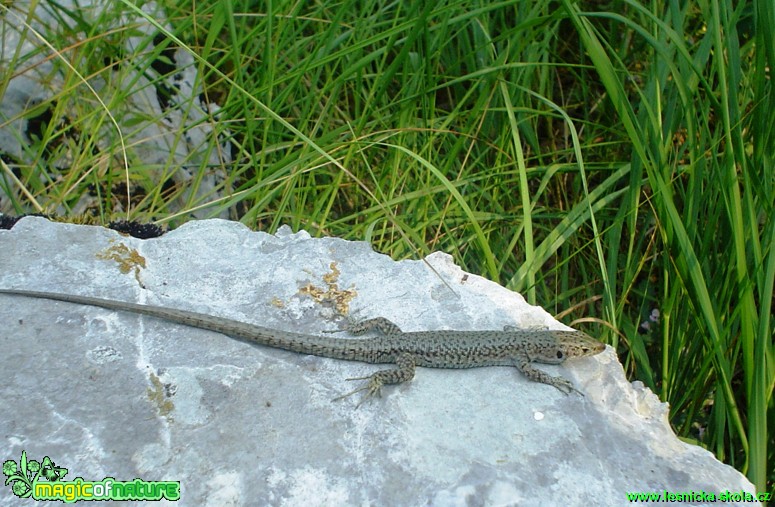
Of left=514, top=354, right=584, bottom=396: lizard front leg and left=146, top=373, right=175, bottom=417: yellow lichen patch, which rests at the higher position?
left=146, top=373, right=175, bottom=417: yellow lichen patch

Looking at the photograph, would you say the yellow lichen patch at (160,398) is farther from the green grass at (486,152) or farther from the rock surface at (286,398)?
the green grass at (486,152)

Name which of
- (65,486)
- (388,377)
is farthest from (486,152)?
(65,486)

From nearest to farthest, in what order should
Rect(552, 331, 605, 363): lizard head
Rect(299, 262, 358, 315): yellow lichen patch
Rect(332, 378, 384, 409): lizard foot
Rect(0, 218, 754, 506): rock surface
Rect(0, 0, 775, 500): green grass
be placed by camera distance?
Rect(0, 218, 754, 506): rock surface < Rect(332, 378, 384, 409): lizard foot < Rect(552, 331, 605, 363): lizard head < Rect(299, 262, 358, 315): yellow lichen patch < Rect(0, 0, 775, 500): green grass

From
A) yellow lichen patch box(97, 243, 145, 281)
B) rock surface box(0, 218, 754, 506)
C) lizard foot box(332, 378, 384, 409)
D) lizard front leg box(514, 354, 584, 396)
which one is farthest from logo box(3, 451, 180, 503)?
lizard front leg box(514, 354, 584, 396)

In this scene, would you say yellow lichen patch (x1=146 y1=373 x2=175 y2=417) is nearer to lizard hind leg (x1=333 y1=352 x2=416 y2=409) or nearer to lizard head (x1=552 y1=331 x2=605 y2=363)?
lizard hind leg (x1=333 y1=352 x2=416 y2=409)

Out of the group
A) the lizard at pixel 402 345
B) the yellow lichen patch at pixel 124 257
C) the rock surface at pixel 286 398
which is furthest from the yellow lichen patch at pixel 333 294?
the yellow lichen patch at pixel 124 257

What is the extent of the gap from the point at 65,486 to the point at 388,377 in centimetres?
132

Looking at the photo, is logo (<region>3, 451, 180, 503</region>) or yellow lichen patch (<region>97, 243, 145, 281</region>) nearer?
logo (<region>3, 451, 180, 503</region>)

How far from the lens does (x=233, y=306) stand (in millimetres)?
3520

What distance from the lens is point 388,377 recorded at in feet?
10.7

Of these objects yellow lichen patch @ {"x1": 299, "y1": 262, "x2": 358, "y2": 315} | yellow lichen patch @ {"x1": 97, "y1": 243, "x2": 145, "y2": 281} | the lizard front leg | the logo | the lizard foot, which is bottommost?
the lizard front leg

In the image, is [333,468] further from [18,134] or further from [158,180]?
[18,134]

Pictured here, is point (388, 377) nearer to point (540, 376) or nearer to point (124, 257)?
point (540, 376)

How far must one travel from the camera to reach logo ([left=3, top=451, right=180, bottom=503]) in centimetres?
252
